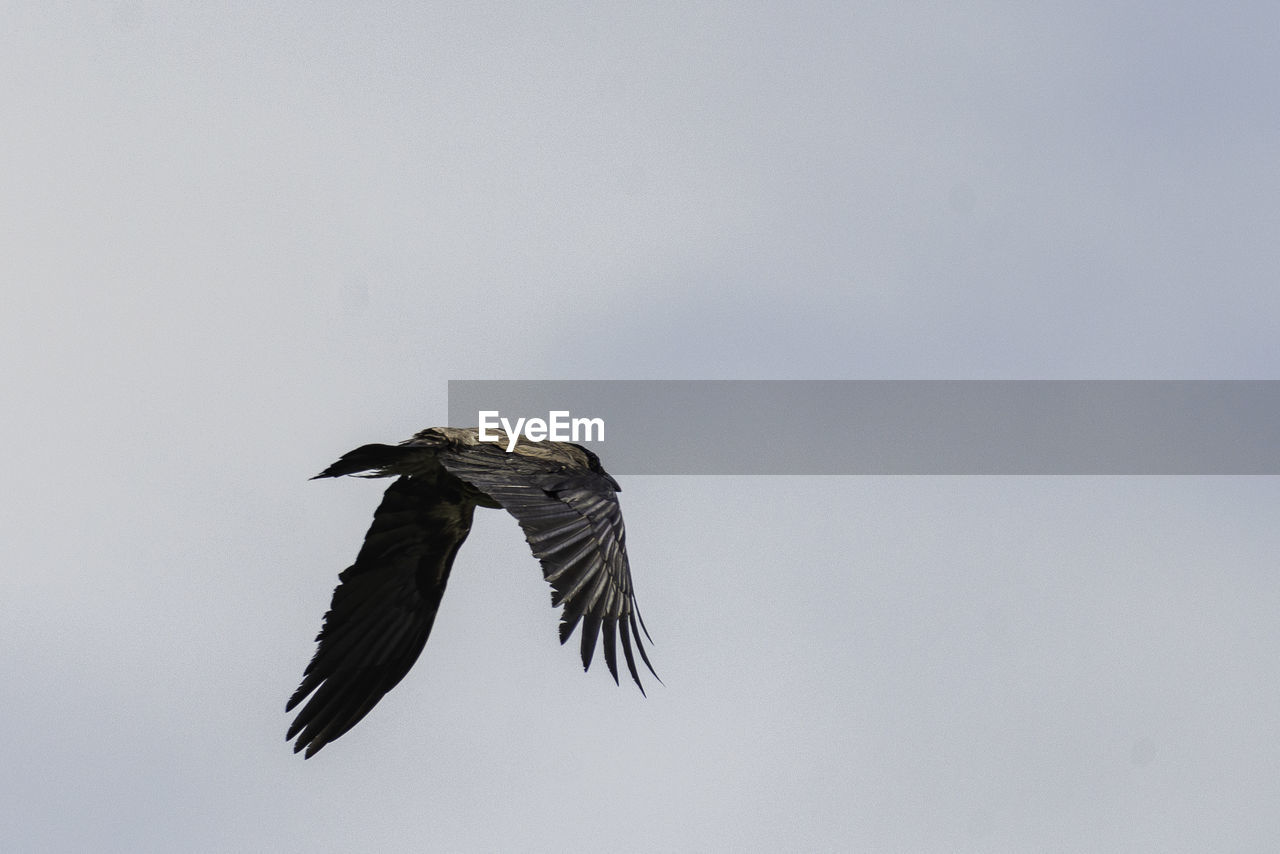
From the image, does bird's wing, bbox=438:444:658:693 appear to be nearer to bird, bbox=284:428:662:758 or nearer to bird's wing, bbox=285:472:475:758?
bird, bbox=284:428:662:758

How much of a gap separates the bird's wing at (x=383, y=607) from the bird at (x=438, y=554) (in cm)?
1

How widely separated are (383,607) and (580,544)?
4422 millimetres

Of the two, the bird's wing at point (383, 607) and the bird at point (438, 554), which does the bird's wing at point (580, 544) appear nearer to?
the bird at point (438, 554)

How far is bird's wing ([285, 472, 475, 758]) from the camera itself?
1848cm

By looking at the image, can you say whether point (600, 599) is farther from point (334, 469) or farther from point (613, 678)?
point (334, 469)

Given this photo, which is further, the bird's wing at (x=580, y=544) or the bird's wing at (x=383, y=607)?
the bird's wing at (x=383, y=607)

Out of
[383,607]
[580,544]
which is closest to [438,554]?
[383,607]

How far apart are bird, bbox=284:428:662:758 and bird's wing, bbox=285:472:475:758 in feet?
0.03

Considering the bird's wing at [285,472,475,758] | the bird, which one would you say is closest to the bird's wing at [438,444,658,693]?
the bird

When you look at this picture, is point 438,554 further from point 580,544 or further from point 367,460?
point 580,544

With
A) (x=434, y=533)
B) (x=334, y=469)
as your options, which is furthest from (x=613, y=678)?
(x=434, y=533)

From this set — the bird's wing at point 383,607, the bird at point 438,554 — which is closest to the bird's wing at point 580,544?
the bird at point 438,554

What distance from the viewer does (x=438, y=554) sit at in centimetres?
1977

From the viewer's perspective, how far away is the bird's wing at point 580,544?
49.2 feet
